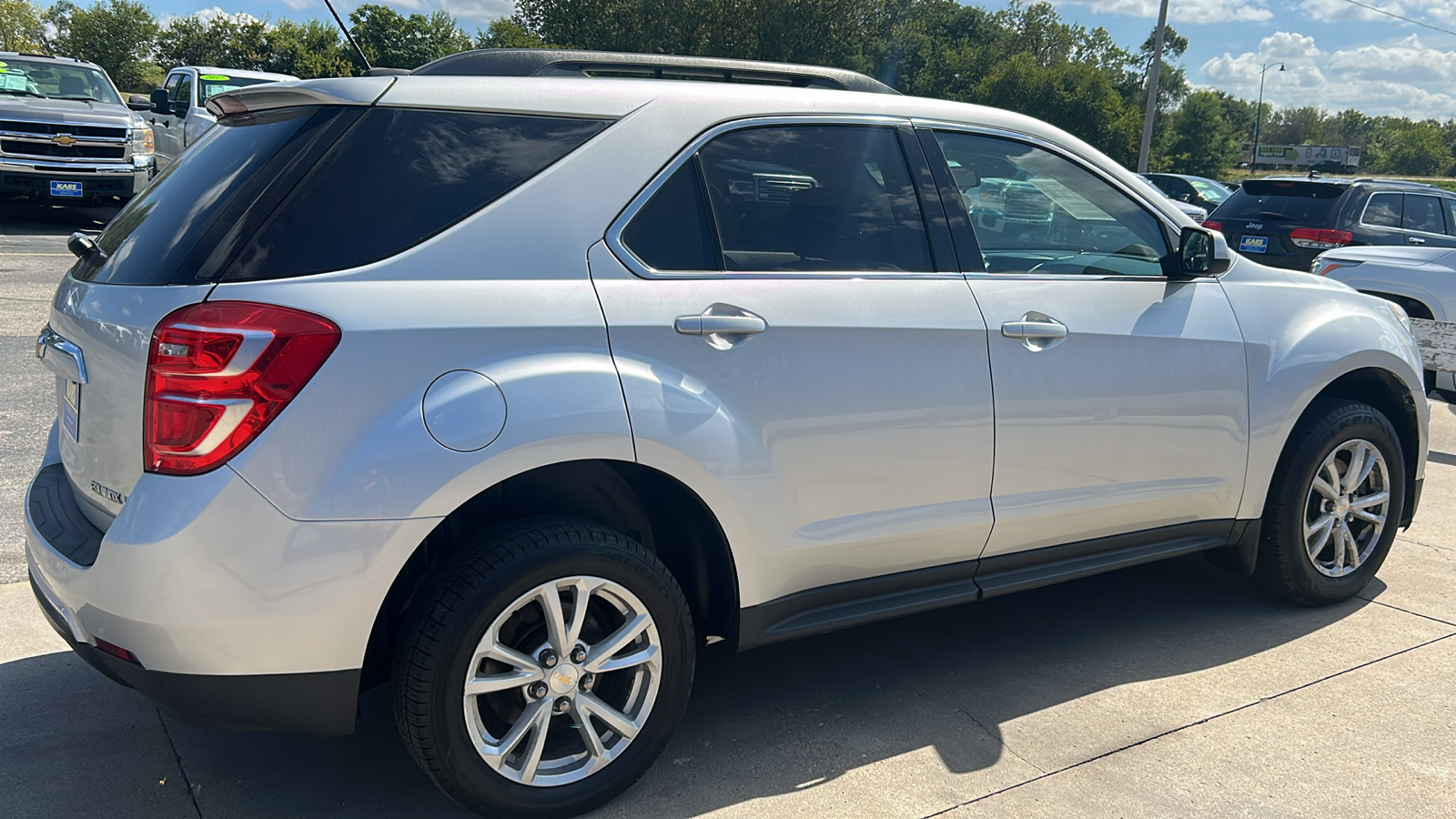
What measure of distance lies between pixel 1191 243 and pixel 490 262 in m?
2.38

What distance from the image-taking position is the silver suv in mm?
2338

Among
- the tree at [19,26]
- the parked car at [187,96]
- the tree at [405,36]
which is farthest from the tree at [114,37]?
the parked car at [187,96]

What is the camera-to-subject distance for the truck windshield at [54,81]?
45.8 feet

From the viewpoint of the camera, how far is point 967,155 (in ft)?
11.3

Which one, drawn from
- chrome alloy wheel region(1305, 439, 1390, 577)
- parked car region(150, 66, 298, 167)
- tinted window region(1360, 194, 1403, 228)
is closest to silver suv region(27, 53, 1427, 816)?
chrome alloy wheel region(1305, 439, 1390, 577)

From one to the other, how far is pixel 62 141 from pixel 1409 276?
1396 cm

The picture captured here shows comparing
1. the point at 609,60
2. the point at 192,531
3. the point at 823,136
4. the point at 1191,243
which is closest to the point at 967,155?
the point at 823,136

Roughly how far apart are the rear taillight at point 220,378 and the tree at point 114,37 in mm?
62570

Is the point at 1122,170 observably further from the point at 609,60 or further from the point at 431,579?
the point at 431,579

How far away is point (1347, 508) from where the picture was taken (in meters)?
4.22

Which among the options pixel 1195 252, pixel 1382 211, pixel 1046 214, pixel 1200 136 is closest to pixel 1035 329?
pixel 1046 214

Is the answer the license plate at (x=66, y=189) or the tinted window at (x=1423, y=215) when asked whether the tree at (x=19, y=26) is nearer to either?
the license plate at (x=66, y=189)

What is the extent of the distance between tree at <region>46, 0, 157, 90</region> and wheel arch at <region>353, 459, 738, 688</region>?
62536mm

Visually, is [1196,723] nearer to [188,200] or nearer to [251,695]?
[251,695]
